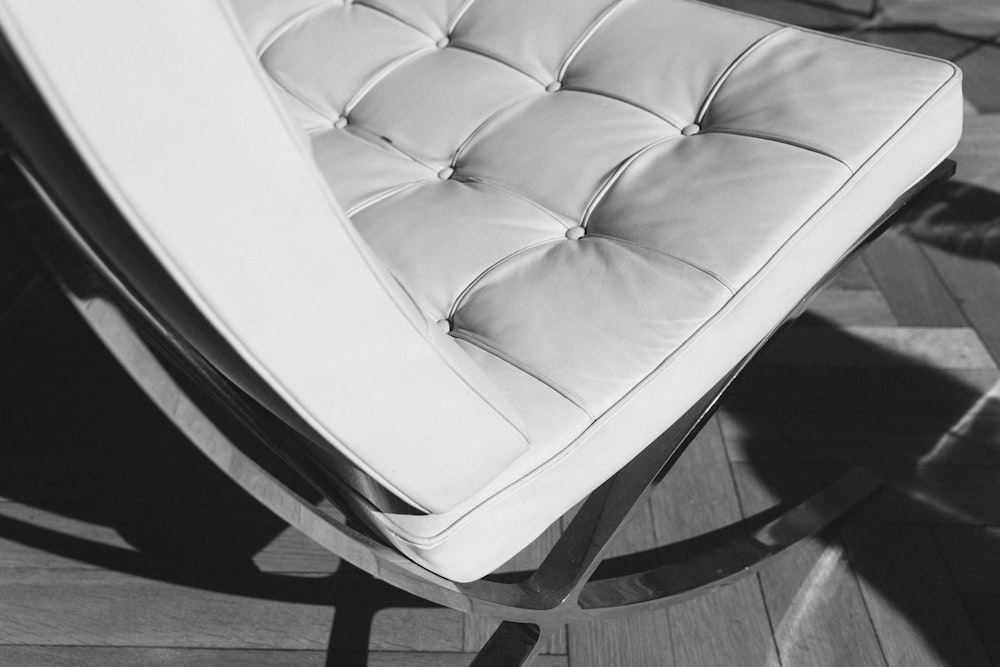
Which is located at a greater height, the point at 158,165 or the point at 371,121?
the point at 158,165

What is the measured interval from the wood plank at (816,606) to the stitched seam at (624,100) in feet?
1.41

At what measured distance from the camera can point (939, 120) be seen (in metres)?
0.70

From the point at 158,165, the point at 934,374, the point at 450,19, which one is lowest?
the point at 934,374

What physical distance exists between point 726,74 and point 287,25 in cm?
47

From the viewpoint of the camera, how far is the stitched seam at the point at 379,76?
84 cm

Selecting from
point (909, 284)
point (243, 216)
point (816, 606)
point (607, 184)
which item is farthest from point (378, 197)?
point (909, 284)

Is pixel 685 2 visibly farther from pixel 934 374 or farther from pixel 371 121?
pixel 934 374

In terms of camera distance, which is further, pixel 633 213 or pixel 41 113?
pixel 633 213

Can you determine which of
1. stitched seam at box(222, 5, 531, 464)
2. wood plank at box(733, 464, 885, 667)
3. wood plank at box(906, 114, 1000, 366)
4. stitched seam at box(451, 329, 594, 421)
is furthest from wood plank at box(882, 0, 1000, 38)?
stitched seam at box(222, 5, 531, 464)

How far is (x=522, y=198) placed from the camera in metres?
0.72

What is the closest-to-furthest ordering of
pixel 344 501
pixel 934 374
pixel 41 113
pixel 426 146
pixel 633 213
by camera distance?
pixel 41 113 → pixel 344 501 → pixel 633 213 → pixel 426 146 → pixel 934 374

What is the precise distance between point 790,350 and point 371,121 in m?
0.62

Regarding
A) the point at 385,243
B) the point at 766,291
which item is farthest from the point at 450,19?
the point at 766,291

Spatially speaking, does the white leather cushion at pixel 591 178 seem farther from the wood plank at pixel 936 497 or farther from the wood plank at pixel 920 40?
the wood plank at pixel 920 40
